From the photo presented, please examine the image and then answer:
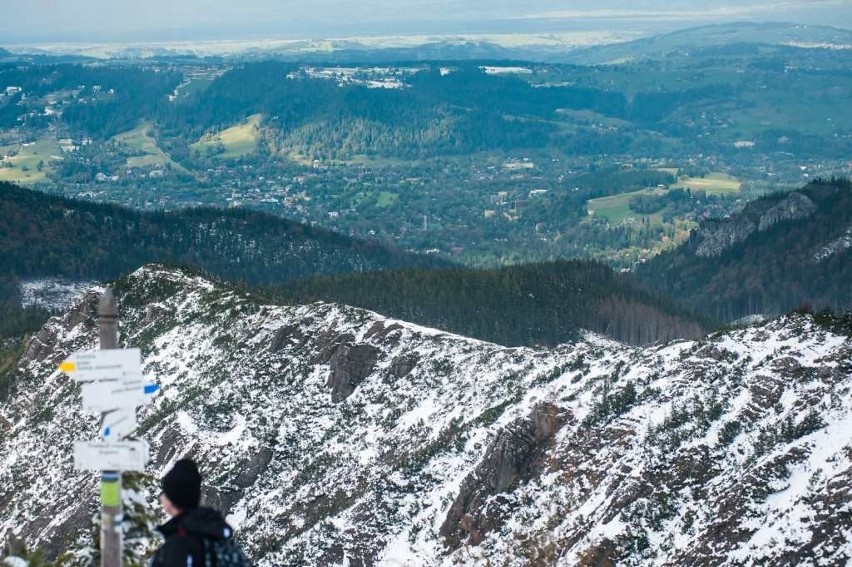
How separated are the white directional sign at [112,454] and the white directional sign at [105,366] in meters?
1.01

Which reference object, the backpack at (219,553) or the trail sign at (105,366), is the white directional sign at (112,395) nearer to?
the trail sign at (105,366)

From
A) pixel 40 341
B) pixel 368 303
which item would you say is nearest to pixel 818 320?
A: pixel 40 341

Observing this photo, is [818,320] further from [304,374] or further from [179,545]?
[179,545]

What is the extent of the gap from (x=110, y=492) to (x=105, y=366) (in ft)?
6.78

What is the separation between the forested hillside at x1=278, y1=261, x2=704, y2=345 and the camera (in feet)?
541

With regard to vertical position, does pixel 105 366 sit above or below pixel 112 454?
above

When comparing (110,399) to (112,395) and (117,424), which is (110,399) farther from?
(117,424)

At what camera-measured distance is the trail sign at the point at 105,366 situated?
15672 millimetres

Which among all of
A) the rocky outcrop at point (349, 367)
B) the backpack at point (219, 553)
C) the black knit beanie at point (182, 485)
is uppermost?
the black knit beanie at point (182, 485)

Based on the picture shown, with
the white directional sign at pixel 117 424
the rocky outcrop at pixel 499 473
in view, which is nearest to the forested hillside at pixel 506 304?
the rocky outcrop at pixel 499 473

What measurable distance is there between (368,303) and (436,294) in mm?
12400

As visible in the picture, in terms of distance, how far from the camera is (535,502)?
187 feet

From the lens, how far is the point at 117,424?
15992 mm

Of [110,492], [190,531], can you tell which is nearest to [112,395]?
[110,492]
